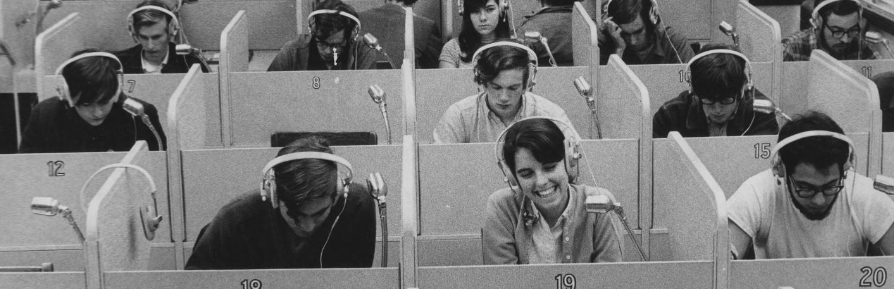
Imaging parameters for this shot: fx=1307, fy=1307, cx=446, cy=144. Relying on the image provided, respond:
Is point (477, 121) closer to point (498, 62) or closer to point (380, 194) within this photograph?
point (498, 62)

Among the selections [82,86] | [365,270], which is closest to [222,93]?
[82,86]

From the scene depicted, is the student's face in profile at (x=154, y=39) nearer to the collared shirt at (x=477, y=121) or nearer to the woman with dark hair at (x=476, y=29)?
the woman with dark hair at (x=476, y=29)

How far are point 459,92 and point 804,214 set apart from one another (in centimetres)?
147

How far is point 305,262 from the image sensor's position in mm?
3000

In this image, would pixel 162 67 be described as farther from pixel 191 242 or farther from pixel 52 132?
pixel 191 242

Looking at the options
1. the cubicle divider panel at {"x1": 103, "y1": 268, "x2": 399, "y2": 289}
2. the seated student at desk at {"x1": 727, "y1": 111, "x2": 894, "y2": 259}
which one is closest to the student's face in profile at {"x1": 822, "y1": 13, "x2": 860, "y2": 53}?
the seated student at desk at {"x1": 727, "y1": 111, "x2": 894, "y2": 259}

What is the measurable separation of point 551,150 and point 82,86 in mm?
1559

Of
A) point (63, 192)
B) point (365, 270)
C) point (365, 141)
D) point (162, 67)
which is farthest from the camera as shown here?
A: point (162, 67)

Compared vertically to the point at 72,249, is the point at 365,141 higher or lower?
higher

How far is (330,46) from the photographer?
4.49 metres

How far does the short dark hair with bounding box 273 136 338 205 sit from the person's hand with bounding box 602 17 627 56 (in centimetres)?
208

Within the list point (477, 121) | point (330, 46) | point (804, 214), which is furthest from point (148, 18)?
point (804, 214)

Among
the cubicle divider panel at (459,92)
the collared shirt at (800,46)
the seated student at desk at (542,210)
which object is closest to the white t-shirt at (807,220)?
the seated student at desk at (542,210)

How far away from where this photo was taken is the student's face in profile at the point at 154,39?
4.66 metres
